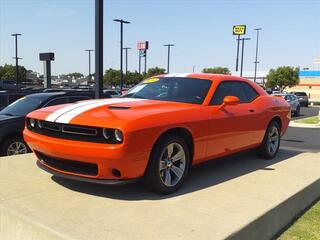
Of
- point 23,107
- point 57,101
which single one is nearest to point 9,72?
point 57,101

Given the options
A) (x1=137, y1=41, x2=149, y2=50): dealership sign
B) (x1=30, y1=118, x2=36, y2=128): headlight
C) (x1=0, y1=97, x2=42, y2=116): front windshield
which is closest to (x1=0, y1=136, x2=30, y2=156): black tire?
(x1=0, y1=97, x2=42, y2=116): front windshield

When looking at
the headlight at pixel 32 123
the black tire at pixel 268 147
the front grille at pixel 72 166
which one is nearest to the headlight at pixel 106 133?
the front grille at pixel 72 166

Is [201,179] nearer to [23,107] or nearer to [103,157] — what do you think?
[103,157]

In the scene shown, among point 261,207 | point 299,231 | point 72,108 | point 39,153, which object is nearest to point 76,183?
point 39,153

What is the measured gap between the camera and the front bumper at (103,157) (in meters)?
4.09

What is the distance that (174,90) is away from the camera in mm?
5613

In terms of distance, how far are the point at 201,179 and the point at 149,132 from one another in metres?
1.43

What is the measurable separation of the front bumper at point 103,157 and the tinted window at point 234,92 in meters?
1.62

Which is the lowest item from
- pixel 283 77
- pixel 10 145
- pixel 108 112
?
pixel 283 77

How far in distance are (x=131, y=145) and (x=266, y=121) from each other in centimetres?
320

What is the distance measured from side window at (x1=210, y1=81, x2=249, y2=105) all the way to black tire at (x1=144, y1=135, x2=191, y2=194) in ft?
3.14

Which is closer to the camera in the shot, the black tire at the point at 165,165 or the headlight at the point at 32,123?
the black tire at the point at 165,165

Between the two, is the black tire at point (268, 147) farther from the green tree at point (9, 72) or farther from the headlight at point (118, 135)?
the green tree at point (9, 72)

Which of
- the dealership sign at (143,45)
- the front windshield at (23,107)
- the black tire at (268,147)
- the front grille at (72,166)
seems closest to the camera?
the front grille at (72,166)
